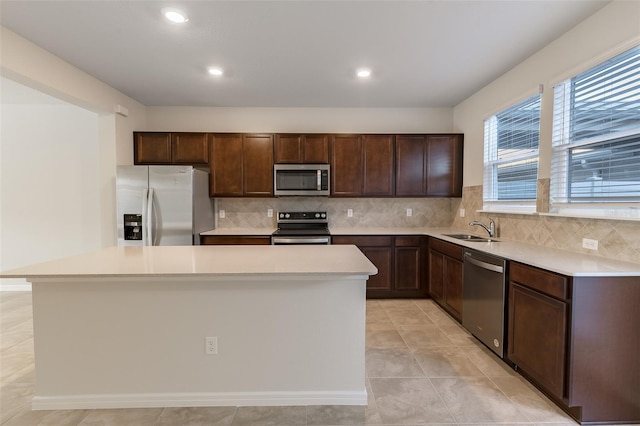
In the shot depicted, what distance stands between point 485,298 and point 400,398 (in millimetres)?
1192

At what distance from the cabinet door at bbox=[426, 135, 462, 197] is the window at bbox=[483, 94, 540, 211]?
1.88 feet

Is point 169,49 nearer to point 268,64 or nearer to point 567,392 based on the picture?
point 268,64

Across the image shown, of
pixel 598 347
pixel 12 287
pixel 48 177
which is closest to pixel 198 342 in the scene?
pixel 598 347

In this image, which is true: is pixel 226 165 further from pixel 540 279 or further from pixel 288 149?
pixel 540 279

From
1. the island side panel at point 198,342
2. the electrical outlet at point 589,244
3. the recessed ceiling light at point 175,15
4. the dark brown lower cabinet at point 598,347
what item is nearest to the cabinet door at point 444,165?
the electrical outlet at point 589,244

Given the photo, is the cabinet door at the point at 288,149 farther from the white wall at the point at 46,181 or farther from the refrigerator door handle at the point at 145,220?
the white wall at the point at 46,181

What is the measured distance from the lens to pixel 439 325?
323 centimetres

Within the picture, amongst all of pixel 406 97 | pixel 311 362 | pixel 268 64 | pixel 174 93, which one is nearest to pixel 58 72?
pixel 174 93

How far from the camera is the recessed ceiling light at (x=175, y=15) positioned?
215 cm

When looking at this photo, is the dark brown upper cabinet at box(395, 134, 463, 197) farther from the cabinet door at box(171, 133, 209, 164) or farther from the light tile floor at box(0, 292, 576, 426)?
the cabinet door at box(171, 133, 209, 164)

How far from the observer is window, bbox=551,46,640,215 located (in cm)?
200

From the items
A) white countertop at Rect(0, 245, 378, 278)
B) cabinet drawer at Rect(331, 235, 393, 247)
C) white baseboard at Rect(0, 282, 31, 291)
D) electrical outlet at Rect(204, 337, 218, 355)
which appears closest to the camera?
white countertop at Rect(0, 245, 378, 278)

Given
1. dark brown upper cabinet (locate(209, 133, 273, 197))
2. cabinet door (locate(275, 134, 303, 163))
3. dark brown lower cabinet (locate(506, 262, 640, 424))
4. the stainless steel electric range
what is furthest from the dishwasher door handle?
dark brown upper cabinet (locate(209, 133, 273, 197))

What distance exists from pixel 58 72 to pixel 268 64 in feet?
6.67
